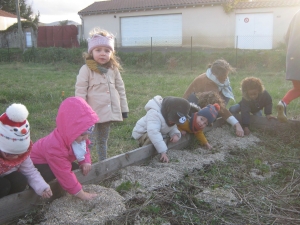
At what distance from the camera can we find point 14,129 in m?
2.51

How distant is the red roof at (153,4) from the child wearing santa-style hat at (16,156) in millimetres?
22408

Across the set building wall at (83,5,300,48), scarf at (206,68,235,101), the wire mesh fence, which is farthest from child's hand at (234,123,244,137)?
building wall at (83,5,300,48)

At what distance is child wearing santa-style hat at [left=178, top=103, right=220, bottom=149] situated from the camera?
4.31 m

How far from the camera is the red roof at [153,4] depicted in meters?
23.0

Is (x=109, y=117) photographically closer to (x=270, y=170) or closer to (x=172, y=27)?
(x=270, y=170)

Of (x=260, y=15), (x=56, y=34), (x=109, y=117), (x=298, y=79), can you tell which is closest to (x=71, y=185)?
(x=109, y=117)

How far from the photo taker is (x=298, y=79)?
5.16 meters

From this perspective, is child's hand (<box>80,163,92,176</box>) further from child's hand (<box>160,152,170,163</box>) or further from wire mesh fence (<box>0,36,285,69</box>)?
wire mesh fence (<box>0,36,285,69</box>)

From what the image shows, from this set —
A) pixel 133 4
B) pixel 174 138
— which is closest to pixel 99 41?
pixel 174 138

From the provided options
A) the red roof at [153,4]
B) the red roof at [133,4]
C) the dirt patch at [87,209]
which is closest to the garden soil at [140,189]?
the dirt patch at [87,209]

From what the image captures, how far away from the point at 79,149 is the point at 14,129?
24.3 inches

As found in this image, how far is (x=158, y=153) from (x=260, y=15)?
21.4 metres

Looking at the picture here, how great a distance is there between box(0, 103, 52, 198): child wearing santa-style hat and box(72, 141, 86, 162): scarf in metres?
0.33

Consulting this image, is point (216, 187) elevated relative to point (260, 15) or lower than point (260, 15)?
lower
